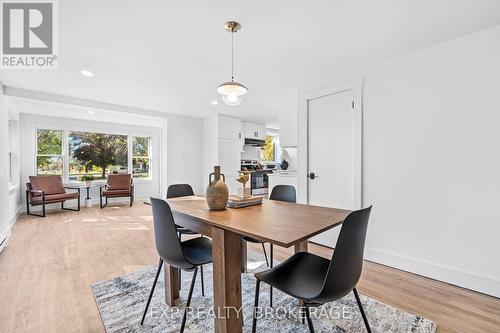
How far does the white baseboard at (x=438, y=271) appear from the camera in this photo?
1996 millimetres

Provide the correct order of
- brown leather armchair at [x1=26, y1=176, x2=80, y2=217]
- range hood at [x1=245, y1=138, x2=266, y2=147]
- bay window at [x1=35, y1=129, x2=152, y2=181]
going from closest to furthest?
brown leather armchair at [x1=26, y1=176, x2=80, y2=217]
bay window at [x1=35, y1=129, x2=152, y2=181]
range hood at [x1=245, y1=138, x2=266, y2=147]

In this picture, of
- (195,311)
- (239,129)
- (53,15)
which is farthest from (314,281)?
(239,129)

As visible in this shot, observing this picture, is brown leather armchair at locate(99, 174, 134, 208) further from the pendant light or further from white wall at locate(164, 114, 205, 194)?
the pendant light

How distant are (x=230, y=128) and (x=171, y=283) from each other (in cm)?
451

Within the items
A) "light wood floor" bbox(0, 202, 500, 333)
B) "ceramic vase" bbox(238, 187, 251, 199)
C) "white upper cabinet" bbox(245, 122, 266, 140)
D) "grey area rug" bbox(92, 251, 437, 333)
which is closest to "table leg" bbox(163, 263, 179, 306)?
"grey area rug" bbox(92, 251, 437, 333)

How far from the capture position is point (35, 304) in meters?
1.81

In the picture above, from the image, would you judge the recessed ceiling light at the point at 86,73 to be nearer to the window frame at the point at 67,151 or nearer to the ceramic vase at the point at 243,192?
the ceramic vase at the point at 243,192

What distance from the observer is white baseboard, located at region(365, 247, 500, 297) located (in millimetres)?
1996

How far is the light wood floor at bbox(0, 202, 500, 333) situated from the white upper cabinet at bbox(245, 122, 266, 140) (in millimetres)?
3726

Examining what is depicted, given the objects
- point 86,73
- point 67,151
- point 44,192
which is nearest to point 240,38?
point 86,73

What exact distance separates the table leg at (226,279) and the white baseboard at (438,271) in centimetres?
201

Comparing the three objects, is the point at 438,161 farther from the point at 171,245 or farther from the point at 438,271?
the point at 171,245

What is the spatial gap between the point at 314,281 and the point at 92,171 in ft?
21.7

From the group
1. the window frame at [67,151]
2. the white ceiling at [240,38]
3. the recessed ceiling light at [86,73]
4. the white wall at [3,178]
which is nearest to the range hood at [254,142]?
the window frame at [67,151]
